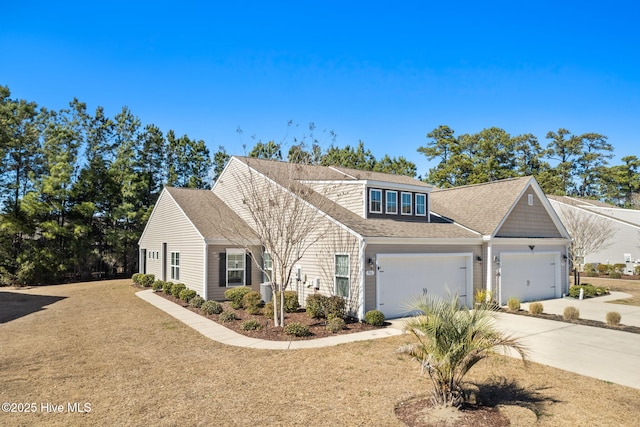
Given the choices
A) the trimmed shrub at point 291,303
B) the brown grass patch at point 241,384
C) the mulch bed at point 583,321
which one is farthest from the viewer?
the trimmed shrub at point 291,303

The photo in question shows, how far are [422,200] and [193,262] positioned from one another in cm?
1113

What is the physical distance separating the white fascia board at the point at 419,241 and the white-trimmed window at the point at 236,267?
7.54 meters

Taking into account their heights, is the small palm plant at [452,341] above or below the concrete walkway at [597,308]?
above

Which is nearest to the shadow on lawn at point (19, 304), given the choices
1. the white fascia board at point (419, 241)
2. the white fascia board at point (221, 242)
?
the white fascia board at point (221, 242)

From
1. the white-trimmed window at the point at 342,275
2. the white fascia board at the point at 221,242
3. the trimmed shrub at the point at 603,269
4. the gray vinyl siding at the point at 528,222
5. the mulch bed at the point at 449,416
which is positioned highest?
the gray vinyl siding at the point at 528,222

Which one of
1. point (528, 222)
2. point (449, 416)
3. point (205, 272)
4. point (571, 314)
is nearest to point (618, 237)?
point (528, 222)

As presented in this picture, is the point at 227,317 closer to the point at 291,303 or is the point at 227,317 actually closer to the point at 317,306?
the point at 291,303

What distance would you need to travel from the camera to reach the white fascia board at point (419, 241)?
13.6 metres

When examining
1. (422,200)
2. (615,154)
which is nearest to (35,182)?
(422,200)

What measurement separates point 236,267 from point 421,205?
9029mm

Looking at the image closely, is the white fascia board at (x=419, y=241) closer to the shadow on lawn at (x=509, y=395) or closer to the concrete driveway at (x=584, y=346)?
the concrete driveway at (x=584, y=346)

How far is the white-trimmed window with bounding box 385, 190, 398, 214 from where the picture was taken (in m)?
16.8

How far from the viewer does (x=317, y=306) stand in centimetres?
1392

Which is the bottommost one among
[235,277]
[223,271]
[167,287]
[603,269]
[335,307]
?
[603,269]
